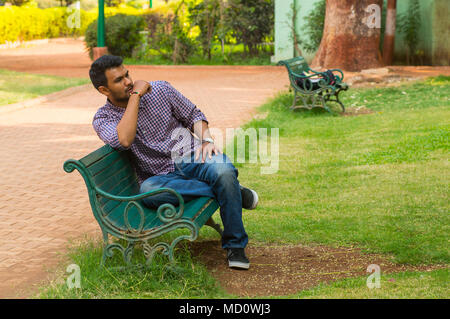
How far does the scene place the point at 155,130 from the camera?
15.6 feet

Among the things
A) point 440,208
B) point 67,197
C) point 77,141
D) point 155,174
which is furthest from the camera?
point 77,141

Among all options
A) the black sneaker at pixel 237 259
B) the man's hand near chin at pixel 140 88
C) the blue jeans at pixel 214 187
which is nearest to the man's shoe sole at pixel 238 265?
the black sneaker at pixel 237 259

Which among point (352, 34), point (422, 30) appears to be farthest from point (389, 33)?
point (352, 34)

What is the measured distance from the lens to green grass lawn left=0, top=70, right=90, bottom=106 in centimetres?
1427

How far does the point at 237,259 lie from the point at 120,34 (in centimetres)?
1960

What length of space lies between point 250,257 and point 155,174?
0.94 meters

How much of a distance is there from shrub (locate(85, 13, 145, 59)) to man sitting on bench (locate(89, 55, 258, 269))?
18.5 metres

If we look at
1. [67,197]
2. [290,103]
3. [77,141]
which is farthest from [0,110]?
[67,197]

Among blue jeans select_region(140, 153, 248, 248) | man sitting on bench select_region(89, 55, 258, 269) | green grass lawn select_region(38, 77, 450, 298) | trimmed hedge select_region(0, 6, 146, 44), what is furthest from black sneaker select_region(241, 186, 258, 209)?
trimmed hedge select_region(0, 6, 146, 44)

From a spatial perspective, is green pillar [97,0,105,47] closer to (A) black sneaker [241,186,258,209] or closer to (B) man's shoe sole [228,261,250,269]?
(A) black sneaker [241,186,258,209]

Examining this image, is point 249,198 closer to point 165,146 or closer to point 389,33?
point 165,146

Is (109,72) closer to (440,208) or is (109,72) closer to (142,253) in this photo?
(142,253)
